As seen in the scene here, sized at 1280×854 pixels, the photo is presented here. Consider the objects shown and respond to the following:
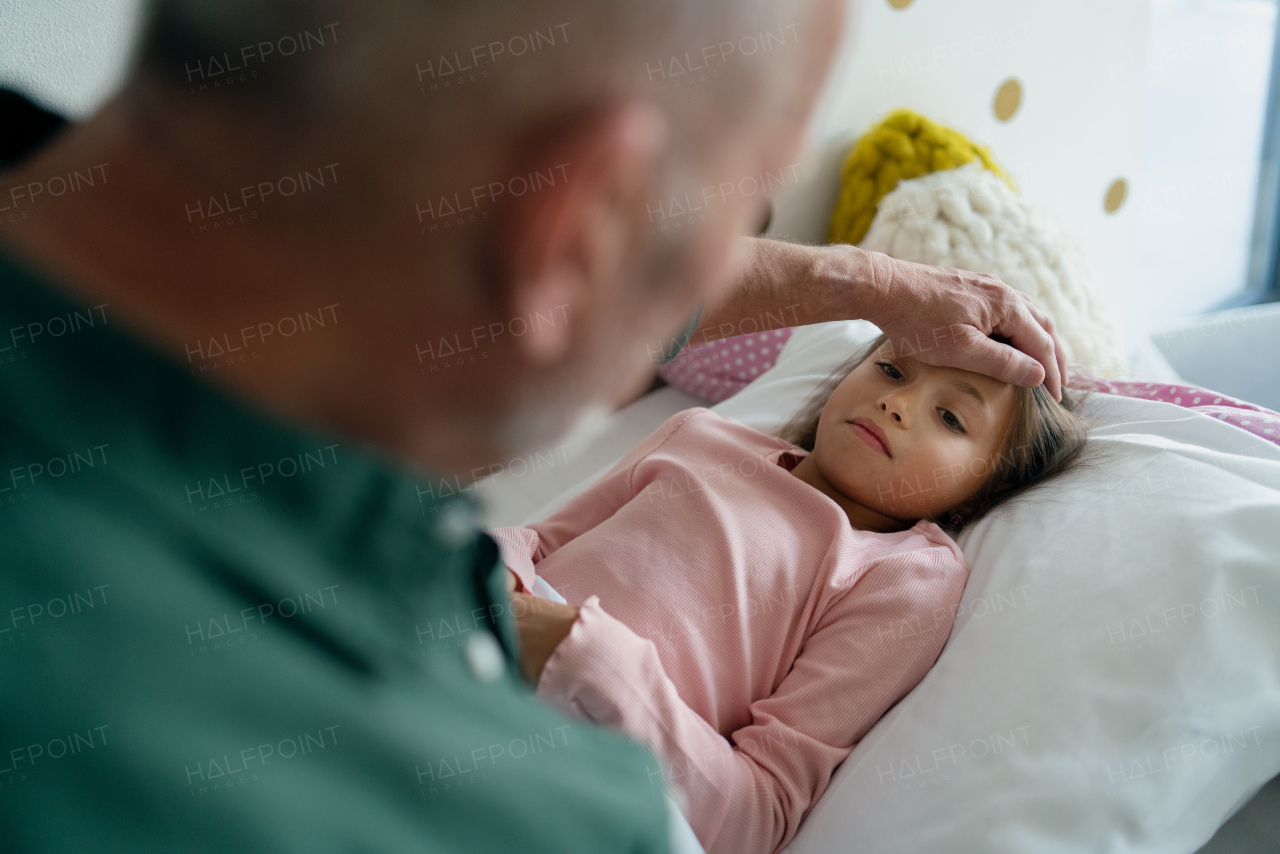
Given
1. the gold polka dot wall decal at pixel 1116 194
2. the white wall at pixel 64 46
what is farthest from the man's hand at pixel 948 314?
the gold polka dot wall decal at pixel 1116 194

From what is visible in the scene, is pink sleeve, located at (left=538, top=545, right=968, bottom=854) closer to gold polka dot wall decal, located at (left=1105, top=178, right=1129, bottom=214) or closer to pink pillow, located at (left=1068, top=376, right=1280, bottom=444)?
pink pillow, located at (left=1068, top=376, right=1280, bottom=444)

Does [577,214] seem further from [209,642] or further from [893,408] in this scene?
[893,408]

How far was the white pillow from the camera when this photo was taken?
0.79 metres

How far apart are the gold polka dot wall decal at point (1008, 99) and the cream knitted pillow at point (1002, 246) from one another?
1.61ft

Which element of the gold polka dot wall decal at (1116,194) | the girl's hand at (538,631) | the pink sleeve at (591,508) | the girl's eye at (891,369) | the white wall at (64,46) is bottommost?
the pink sleeve at (591,508)

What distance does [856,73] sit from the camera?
6.05ft

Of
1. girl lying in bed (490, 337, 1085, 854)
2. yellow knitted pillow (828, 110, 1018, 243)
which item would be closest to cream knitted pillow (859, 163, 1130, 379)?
yellow knitted pillow (828, 110, 1018, 243)

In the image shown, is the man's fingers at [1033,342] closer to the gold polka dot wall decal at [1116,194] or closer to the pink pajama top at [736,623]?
the pink pajama top at [736,623]

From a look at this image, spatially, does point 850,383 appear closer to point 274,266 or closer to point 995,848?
point 995,848

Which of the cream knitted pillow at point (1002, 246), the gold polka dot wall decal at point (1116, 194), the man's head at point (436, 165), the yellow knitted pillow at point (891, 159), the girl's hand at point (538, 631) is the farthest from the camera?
the gold polka dot wall decal at point (1116, 194)

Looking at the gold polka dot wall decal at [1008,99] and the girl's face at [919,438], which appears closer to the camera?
the girl's face at [919,438]

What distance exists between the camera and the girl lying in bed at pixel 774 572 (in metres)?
0.82

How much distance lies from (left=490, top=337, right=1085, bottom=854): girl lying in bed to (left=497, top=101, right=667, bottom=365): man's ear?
45 cm

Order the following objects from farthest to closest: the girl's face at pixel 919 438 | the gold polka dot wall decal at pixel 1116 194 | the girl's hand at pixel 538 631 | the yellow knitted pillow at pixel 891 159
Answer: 1. the gold polka dot wall decal at pixel 1116 194
2. the yellow knitted pillow at pixel 891 159
3. the girl's face at pixel 919 438
4. the girl's hand at pixel 538 631
